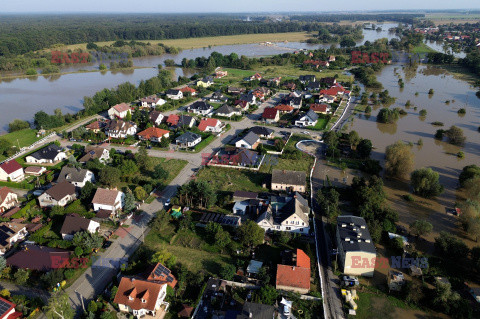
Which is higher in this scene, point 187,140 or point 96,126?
point 96,126

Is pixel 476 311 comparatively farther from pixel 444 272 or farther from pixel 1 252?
pixel 1 252

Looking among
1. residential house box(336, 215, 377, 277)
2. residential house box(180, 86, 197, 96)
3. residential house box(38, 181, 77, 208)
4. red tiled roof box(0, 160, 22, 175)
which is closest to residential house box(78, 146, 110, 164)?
red tiled roof box(0, 160, 22, 175)

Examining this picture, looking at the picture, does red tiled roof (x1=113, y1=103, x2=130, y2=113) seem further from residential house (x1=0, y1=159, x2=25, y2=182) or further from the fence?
residential house (x1=0, y1=159, x2=25, y2=182)

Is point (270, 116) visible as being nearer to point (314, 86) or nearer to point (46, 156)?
point (314, 86)

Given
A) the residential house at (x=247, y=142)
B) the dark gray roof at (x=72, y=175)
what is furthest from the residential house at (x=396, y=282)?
the dark gray roof at (x=72, y=175)

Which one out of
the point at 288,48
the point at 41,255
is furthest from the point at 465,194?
the point at 288,48

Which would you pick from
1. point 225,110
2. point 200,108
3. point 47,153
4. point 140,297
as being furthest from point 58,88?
point 140,297
